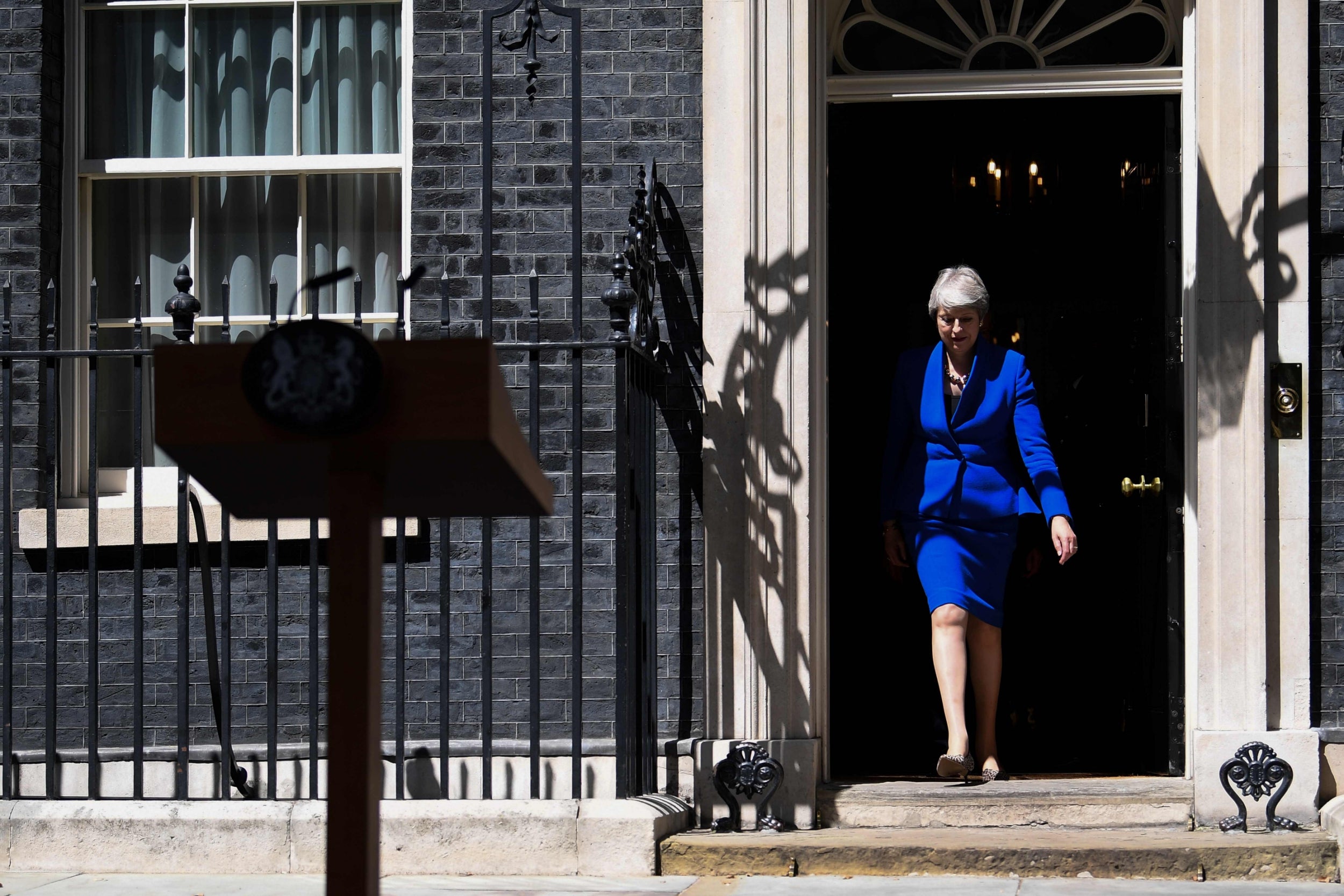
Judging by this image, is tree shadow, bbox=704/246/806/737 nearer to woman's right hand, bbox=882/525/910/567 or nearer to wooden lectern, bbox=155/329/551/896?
woman's right hand, bbox=882/525/910/567

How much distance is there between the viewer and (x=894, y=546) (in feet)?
20.5

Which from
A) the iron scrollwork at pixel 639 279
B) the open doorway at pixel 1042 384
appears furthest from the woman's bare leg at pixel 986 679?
the iron scrollwork at pixel 639 279

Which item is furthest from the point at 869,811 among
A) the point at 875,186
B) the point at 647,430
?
the point at 875,186

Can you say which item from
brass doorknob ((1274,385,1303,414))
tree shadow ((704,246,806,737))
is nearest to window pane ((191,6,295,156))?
tree shadow ((704,246,806,737))

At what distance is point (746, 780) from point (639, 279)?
71.1 inches

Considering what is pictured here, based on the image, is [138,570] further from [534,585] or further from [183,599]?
[534,585]

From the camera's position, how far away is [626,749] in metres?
5.33

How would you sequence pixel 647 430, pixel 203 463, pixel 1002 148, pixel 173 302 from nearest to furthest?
pixel 203 463 → pixel 173 302 → pixel 647 430 → pixel 1002 148

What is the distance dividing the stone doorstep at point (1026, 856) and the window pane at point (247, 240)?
2.74 meters

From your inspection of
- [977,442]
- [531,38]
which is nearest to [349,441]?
[531,38]

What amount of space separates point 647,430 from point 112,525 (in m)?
2.04

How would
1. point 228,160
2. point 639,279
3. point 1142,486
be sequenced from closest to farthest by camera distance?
point 639,279 < point 1142,486 < point 228,160

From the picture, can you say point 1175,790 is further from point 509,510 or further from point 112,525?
point 112,525

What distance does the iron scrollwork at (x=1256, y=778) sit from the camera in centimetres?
552
